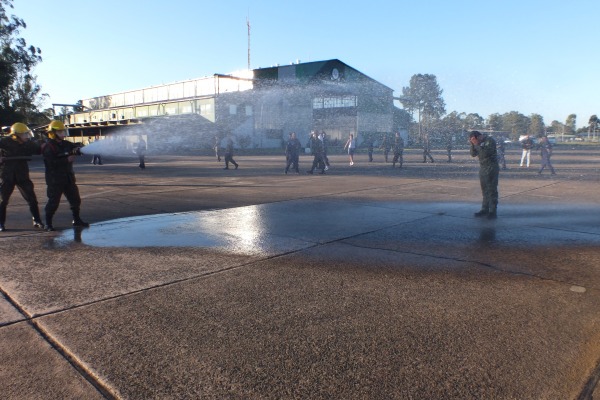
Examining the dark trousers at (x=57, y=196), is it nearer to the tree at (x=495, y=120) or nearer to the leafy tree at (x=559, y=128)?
the tree at (x=495, y=120)

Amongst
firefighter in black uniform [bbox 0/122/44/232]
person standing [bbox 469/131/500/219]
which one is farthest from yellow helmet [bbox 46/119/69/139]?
person standing [bbox 469/131/500/219]

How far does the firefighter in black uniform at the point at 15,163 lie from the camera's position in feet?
21.9

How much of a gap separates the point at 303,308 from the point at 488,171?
578 cm

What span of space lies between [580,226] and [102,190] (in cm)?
1179

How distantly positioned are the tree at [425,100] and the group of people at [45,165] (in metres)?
63.2

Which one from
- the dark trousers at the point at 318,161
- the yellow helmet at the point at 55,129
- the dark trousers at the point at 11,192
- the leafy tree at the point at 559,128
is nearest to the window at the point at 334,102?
the dark trousers at the point at 318,161

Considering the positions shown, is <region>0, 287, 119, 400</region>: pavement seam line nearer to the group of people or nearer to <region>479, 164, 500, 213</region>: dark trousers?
the group of people

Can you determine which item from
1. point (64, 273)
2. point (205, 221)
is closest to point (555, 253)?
point (205, 221)

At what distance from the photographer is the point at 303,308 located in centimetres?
364

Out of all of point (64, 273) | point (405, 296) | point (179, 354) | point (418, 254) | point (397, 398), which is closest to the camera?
point (397, 398)

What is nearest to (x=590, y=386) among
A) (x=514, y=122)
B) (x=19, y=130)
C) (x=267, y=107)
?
(x=19, y=130)

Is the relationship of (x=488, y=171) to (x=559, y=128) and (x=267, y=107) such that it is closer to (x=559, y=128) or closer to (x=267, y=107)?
(x=267, y=107)

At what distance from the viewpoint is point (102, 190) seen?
12266 mm

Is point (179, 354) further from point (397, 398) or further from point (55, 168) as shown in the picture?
point (55, 168)
